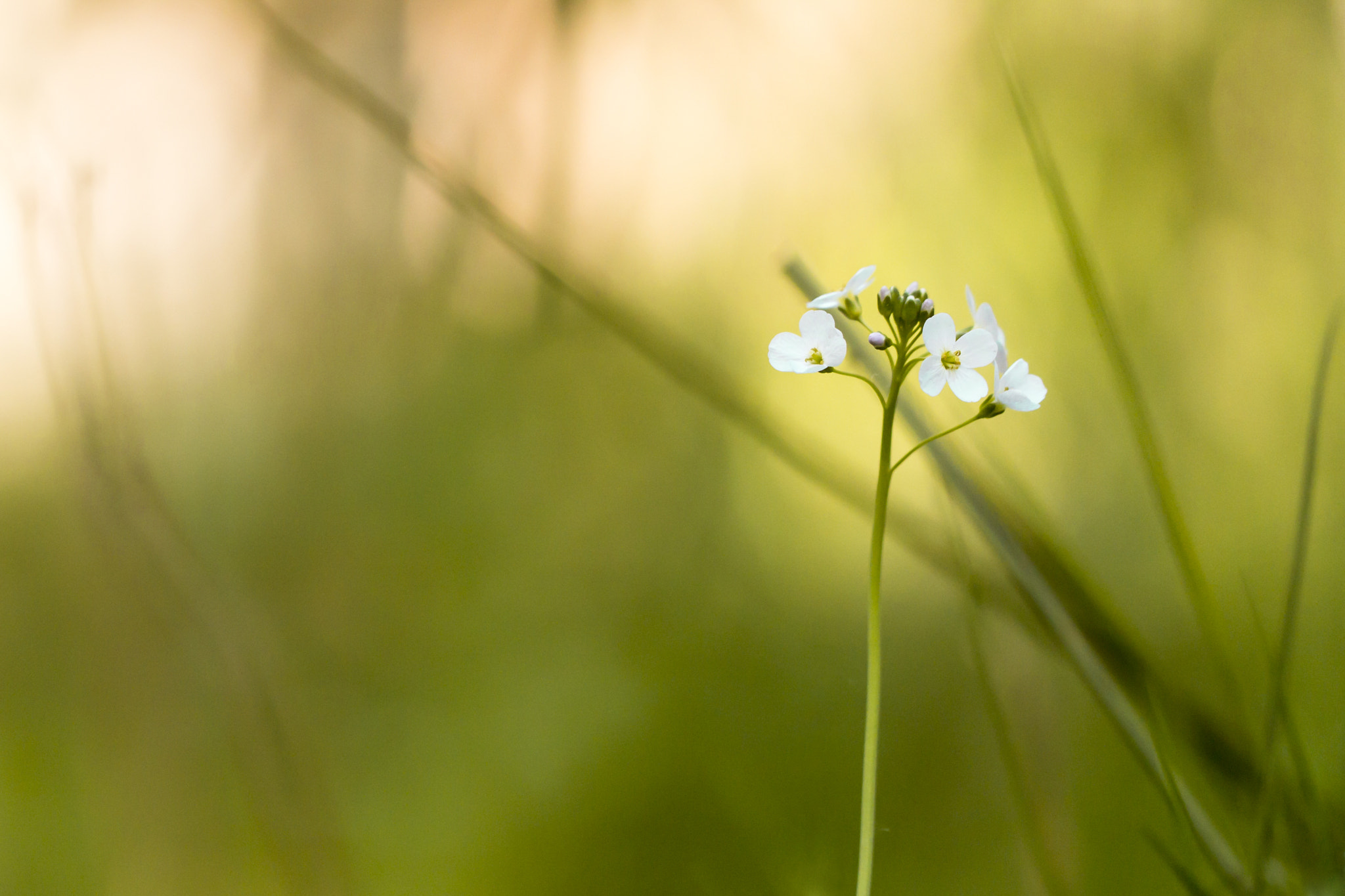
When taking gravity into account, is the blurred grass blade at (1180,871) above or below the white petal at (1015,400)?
below

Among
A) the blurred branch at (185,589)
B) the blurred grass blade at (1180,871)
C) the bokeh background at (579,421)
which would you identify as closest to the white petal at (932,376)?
the blurred grass blade at (1180,871)

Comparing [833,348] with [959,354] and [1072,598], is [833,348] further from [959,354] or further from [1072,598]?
[1072,598]

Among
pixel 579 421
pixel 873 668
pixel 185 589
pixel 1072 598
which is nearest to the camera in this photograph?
pixel 873 668

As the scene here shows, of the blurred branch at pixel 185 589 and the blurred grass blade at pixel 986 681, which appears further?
the blurred branch at pixel 185 589

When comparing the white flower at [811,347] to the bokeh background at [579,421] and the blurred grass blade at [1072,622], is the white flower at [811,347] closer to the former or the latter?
the blurred grass blade at [1072,622]

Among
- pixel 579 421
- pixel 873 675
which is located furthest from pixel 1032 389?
pixel 579 421

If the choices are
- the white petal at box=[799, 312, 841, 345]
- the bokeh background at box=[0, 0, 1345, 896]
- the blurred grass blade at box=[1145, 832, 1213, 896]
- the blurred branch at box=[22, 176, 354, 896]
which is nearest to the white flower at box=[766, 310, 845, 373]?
the white petal at box=[799, 312, 841, 345]

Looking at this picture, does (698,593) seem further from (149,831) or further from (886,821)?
(149,831)
